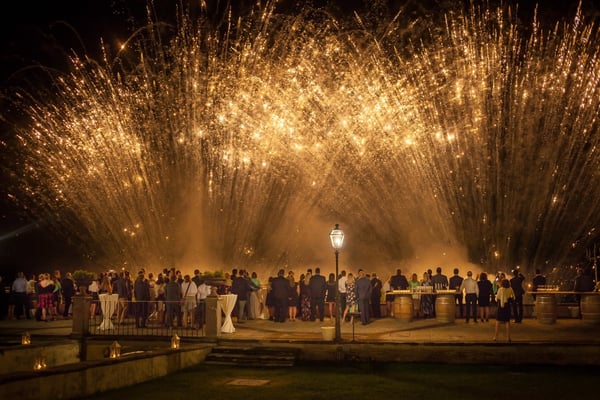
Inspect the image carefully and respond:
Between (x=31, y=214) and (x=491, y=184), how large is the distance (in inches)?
1252

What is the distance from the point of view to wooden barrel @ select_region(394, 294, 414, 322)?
21281mm

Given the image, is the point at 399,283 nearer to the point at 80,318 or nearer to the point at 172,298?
the point at 172,298

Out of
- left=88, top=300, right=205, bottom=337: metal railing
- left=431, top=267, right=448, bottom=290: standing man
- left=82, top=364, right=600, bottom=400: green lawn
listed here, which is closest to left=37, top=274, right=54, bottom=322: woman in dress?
left=88, top=300, right=205, bottom=337: metal railing

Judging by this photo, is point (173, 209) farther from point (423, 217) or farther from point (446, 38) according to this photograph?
point (446, 38)

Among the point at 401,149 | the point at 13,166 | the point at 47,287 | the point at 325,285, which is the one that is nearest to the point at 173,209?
the point at 13,166

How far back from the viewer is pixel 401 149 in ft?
115

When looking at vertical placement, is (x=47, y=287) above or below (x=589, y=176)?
below

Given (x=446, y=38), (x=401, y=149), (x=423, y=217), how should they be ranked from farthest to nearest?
(x=423, y=217), (x=401, y=149), (x=446, y=38)

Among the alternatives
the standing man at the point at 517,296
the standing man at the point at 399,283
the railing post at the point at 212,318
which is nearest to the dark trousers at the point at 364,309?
the standing man at the point at 399,283

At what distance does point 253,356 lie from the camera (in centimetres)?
1572

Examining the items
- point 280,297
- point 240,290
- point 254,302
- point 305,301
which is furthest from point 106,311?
point 305,301

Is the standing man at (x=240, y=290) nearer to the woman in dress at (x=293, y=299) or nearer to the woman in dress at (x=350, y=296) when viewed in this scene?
the woman in dress at (x=293, y=299)

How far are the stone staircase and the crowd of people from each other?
3.21m

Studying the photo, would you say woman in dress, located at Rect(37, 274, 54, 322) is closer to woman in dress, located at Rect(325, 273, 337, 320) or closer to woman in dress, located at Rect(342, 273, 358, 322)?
woman in dress, located at Rect(325, 273, 337, 320)
